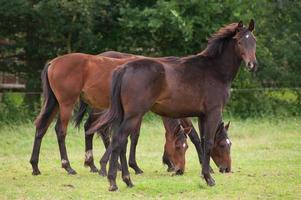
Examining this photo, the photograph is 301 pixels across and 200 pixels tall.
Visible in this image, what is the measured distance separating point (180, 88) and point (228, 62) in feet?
3.34

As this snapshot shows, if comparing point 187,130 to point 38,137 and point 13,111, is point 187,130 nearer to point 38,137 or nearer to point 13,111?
point 38,137

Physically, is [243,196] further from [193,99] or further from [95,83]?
[95,83]

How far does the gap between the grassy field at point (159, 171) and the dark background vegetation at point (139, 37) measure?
241 centimetres

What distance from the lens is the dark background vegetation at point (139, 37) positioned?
2027cm

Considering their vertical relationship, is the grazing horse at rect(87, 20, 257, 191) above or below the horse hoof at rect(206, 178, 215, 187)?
above

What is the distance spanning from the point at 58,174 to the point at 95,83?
5.72 feet

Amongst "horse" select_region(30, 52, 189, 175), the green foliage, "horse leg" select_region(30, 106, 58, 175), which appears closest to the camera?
"horse leg" select_region(30, 106, 58, 175)

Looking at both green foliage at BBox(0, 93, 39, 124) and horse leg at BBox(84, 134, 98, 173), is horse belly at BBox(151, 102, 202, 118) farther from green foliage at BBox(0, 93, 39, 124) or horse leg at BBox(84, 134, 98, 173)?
green foliage at BBox(0, 93, 39, 124)

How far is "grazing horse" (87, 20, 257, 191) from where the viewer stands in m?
9.20

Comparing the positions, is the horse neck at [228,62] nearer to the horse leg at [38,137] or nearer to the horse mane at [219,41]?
the horse mane at [219,41]

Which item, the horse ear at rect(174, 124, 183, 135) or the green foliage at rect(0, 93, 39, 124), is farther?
the green foliage at rect(0, 93, 39, 124)

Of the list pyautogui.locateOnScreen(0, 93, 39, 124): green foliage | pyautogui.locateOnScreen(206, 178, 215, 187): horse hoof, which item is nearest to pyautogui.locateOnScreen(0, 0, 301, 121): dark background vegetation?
pyautogui.locateOnScreen(0, 93, 39, 124): green foliage

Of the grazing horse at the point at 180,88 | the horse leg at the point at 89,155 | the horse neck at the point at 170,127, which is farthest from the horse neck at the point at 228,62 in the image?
the horse leg at the point at 89,155

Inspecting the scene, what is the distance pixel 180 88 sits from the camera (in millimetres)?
9500
